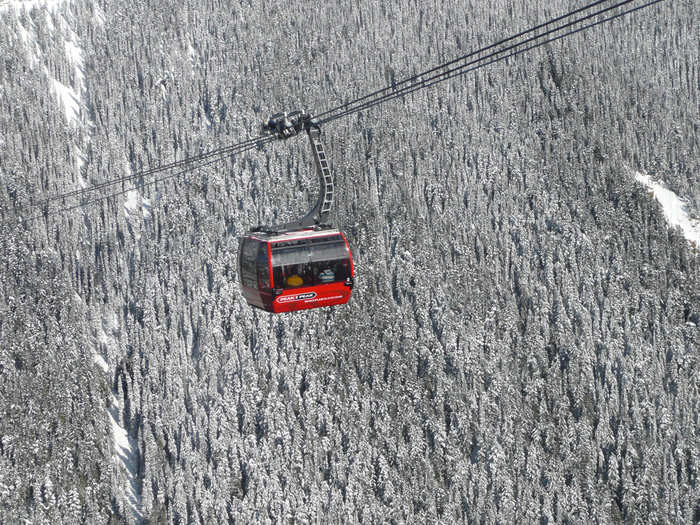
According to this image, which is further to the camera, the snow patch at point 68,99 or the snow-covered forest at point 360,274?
the snow patch at point 68,99

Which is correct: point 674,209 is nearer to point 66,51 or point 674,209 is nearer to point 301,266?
point 66,51

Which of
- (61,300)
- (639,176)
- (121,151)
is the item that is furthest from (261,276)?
(639,176)

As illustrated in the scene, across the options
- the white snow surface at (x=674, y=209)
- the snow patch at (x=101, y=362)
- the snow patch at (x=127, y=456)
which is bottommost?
the snow patch at (x=127, y=456)

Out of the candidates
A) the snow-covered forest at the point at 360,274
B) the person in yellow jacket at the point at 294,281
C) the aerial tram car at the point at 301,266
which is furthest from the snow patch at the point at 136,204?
the person in yellow jacket at the point at 294,281

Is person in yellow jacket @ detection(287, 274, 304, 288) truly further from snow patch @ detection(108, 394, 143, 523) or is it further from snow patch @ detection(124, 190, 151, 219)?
snow patch @ detection(124, 190, 151, 219)

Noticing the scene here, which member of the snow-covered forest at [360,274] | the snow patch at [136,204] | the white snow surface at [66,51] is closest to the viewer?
the snow-covered forest at [360,274]

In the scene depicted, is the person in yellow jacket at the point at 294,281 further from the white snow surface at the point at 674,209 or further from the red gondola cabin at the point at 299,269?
the white snow surface at the point at 674,209

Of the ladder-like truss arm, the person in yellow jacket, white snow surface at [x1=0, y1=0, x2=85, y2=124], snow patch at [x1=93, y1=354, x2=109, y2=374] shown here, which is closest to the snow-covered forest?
snow patch at [x1=93, y1=354, x2=109, y2=374]
